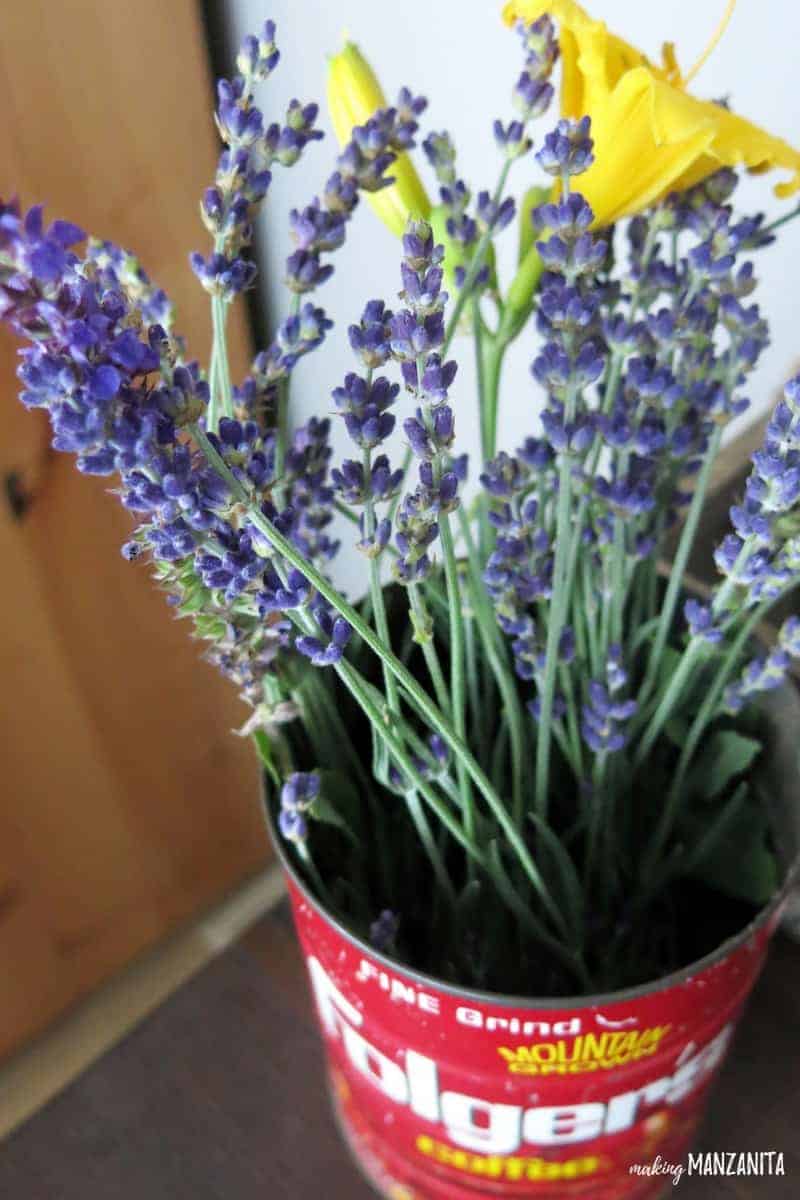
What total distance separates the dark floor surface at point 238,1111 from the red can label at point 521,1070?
65mm

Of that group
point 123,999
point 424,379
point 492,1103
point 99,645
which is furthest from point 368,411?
point 123,999

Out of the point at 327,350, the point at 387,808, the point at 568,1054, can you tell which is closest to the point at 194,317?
the point at 327,350

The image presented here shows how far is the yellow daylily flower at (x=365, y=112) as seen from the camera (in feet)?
0.88

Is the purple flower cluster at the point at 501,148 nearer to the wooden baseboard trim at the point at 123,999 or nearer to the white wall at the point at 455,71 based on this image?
the white wall at the point at 455,71

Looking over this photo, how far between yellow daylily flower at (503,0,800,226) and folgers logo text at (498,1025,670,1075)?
0.73 ft

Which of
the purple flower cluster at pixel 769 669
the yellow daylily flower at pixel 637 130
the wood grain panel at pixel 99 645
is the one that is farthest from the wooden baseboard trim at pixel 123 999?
the yellow daylily flower at pixel 637 130

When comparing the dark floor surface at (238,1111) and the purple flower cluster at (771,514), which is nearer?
the purple flower cluster at (771,514)

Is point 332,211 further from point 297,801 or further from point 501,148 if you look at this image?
point 297,801

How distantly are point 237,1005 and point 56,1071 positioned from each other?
178mm

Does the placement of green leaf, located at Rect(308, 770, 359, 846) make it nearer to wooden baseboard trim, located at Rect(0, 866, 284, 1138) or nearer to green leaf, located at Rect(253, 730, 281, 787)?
green leaf, located at Rect(253, 730, 281, 787)

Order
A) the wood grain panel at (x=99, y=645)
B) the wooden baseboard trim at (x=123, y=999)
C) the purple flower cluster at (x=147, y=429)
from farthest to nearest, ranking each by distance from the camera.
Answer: the wooden baseboard trim at (x=123, y=999) → the wood grain panel at (x=99, y=645) → the purple flower cluster at (x=147, y=429)

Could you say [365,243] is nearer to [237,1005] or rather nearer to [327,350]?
[327,350]

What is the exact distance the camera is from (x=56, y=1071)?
63 cm

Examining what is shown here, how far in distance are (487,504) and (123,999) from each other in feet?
1.65
